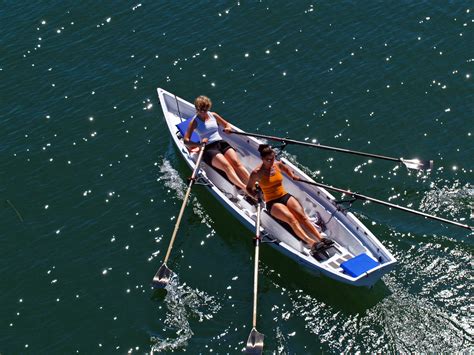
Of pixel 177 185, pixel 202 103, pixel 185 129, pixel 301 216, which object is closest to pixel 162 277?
pixel 301 216

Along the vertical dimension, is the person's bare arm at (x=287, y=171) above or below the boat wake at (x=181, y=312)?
above

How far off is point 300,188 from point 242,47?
10.2 meters

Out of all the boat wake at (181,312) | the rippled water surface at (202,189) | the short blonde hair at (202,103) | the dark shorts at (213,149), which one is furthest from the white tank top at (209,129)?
the boat wake at (181,312)

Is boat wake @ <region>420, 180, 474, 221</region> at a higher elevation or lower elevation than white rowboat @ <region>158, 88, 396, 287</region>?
lower

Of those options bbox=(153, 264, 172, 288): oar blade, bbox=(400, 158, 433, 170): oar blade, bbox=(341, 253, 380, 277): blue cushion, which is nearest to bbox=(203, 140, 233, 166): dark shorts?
bbox=(153, 264, 172, 288): oar blade

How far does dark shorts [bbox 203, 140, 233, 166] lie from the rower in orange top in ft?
9.24

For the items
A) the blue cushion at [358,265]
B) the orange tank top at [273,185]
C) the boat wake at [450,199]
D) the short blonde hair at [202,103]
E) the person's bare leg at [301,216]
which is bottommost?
the boat wake at [450,199]

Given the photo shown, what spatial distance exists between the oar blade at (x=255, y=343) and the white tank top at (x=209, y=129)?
26.6 ft

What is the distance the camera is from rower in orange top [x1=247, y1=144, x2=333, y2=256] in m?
21.2

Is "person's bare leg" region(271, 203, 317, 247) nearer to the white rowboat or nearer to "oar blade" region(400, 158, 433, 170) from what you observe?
the white rowboat

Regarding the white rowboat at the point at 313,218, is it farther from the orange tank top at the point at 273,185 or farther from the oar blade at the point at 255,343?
the oar blade at the point at 255,343

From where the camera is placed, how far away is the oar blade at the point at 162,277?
67.9 feet

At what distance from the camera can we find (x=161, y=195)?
2494 cm

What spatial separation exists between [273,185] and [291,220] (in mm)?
1228
